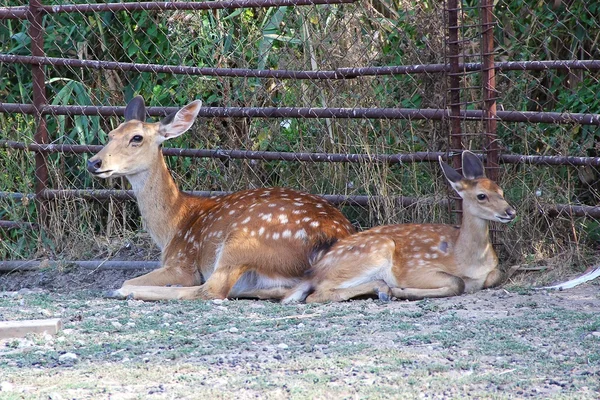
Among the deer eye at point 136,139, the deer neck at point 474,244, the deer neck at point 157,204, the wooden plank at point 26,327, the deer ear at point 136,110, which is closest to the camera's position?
the wooden plank at point 26,327

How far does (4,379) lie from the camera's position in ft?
13.9

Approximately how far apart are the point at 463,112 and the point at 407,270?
51.4 inches

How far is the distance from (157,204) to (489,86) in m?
2.60

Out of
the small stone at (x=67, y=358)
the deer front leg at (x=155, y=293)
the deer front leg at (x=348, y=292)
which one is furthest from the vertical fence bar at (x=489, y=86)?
the small stone at (x=67, y=358)

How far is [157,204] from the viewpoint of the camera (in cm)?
724

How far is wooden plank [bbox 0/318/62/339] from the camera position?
5.11 m

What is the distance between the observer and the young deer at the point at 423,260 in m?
6.20

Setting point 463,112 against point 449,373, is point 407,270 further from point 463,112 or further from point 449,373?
point 449,373

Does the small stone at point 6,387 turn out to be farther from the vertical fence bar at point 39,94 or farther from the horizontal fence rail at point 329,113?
the vertical fence bar at point 39,94

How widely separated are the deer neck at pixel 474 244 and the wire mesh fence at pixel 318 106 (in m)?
0.52

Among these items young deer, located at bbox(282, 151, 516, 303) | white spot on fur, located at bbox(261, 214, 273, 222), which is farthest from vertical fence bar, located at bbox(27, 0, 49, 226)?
young deer, located at bbox(282, 151, 516, 303)

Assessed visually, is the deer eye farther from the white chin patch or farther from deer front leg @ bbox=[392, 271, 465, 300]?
deer front leg @ bbox=[392, 271, 465, 300]

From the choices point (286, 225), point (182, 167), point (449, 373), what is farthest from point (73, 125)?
point (449, 373)

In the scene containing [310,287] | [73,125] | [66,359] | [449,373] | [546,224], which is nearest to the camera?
[449,373]
